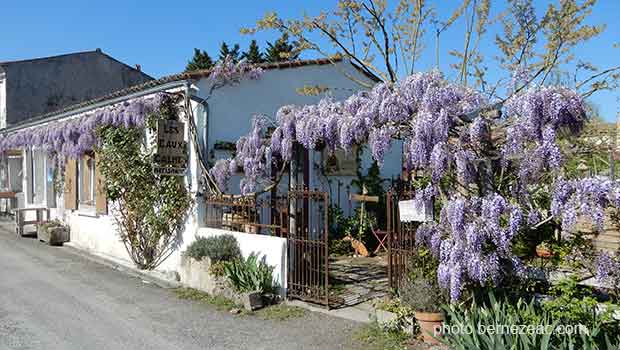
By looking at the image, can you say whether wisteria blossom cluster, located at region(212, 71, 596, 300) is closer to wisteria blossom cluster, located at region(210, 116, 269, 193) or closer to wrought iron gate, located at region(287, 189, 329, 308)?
wrought iron gate, located at region(287, 189, 329, 308)

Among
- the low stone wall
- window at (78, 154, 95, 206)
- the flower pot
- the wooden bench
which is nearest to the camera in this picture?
the flower pot

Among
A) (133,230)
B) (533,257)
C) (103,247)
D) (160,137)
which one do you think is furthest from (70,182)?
(533,257)

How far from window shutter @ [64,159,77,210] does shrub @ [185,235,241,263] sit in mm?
6038

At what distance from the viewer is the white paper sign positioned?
5.11 meters

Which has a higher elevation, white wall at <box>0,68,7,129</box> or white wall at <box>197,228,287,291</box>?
white wall at <box>0,68,7,129</box>

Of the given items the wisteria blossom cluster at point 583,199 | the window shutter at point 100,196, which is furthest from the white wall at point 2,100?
the wisteria blossom cluster at point 583,199

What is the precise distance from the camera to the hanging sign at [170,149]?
8.20 meters

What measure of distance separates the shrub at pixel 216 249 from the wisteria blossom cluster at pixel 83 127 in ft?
9.05

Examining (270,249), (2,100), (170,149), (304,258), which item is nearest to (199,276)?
(270,249)

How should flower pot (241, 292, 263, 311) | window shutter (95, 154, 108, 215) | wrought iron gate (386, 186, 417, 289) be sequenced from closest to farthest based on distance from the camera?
wrought iron gate (386, 186, 417, 289) < flower pot (241, 292, 263, 311) < window shutter (95, 154, 108, 215)

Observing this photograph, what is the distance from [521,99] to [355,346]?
2.86m

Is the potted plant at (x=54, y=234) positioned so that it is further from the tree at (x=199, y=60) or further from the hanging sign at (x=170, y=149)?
the tree at (x=199, y=60)

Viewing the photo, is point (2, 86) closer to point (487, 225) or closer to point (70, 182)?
point (70, 182)

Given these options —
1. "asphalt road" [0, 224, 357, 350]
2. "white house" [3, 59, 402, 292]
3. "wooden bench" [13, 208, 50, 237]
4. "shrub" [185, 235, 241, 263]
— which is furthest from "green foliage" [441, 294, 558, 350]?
"wooden bench" [13, 208, 50, 237]
